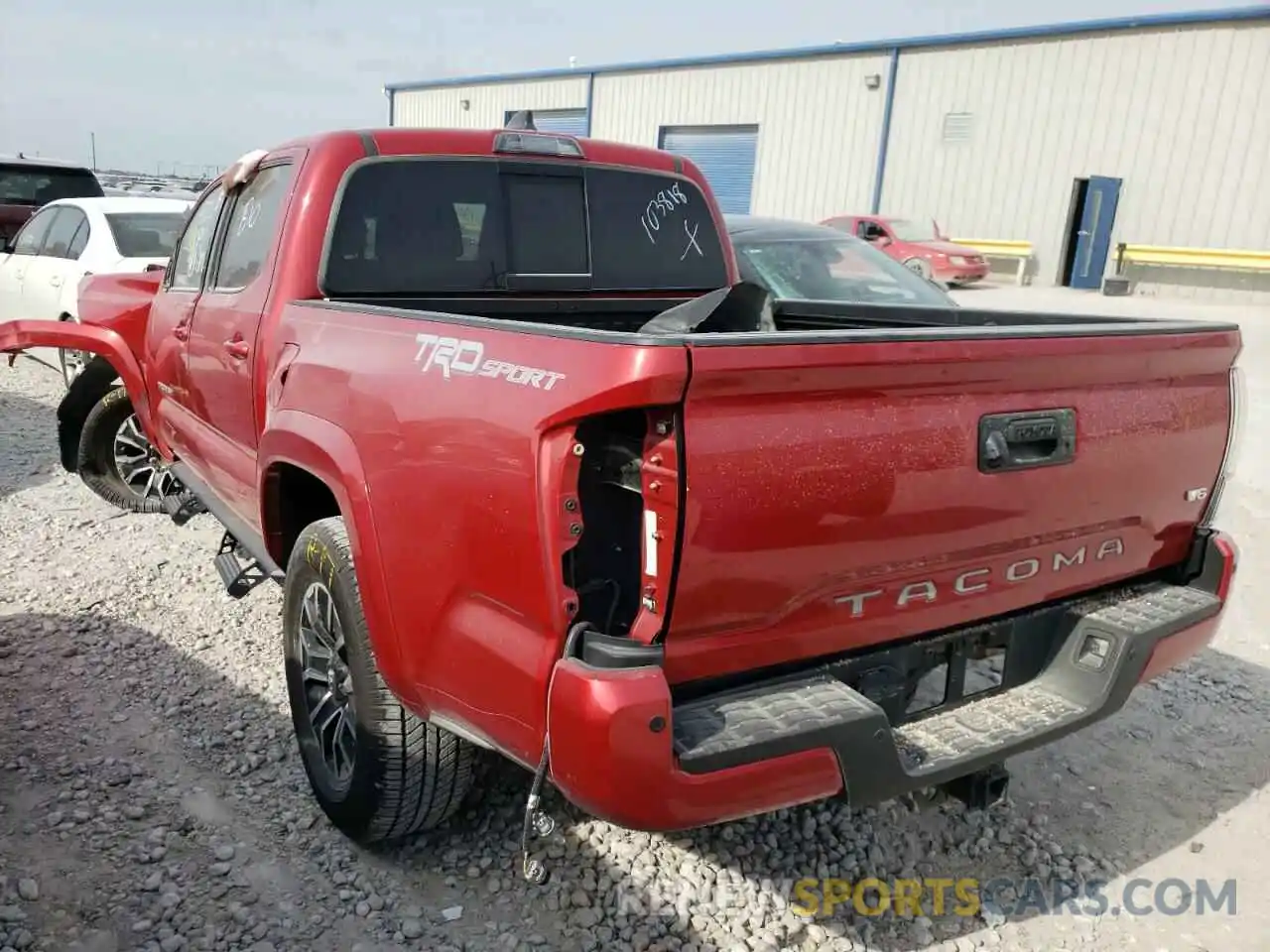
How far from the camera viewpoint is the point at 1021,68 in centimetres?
2080

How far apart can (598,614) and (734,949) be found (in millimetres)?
1122

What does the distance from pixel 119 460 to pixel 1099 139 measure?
19975mm

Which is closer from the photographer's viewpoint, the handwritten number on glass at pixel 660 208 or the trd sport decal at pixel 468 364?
the trd sport decal at pixel 468 364

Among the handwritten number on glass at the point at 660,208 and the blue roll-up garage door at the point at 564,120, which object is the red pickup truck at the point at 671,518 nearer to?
the handwritten number on glass at the point at 660,208

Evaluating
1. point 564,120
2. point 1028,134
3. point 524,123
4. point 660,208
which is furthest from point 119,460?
point 564,120

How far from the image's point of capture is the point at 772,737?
201cm

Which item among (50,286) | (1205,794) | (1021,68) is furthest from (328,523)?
(1021,68)

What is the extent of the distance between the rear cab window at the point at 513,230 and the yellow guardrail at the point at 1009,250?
60.9ft

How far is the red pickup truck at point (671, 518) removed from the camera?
1.96 metres

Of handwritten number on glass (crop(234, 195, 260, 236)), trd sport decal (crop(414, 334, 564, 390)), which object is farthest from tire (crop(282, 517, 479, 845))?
handwritten number on glass (crop(234, 195, 260, 236))

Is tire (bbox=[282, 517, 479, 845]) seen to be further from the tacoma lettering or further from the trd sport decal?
the tacoma lettering

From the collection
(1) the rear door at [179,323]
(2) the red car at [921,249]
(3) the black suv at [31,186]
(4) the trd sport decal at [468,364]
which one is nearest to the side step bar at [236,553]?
(1) the rear door at [179,323]

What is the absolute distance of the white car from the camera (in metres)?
7.95

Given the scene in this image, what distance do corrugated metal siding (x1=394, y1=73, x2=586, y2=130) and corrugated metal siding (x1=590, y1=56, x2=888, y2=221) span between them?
2.74m
